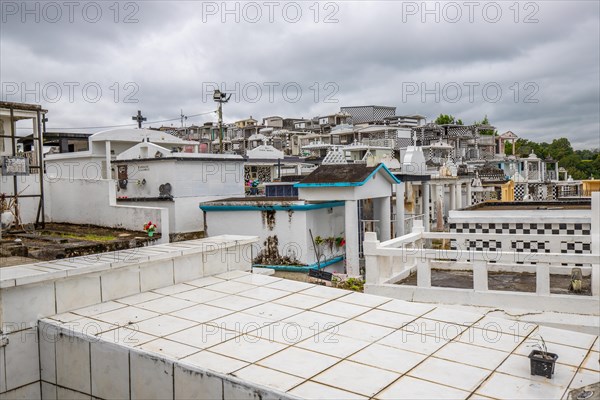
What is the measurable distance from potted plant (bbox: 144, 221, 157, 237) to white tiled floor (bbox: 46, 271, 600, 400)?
24.1 ft

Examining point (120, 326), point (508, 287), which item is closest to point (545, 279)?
point (508, 287)

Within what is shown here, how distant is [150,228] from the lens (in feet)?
39.1

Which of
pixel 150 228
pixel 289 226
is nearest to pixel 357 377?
pixel 150 228

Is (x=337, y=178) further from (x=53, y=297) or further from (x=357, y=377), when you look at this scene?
(x=357, y=377)

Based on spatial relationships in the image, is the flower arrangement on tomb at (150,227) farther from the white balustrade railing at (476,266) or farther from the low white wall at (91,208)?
the white balustrade railing at (476,266)

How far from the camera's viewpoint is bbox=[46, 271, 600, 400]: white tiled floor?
2984 mm

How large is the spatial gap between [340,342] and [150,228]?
9.14 m

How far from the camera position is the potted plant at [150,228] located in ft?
39.0

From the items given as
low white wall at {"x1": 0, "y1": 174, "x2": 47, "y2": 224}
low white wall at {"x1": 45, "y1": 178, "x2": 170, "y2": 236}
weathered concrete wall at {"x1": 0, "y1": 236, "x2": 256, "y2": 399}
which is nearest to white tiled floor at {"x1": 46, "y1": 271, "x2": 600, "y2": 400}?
weathered concrete wall at {"x1": 0, "y1": 236, "x2": 256, "y2": 399}

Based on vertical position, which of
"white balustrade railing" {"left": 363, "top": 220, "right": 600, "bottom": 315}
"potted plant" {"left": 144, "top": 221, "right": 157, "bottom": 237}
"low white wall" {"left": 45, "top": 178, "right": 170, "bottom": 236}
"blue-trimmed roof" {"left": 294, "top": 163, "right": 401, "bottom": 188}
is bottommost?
"white balustrade railing" {"left": 363, "top": 220, "right": 600, "bottom": 315}

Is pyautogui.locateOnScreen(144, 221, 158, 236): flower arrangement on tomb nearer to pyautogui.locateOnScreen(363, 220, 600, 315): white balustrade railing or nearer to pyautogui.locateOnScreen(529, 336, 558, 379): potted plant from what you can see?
pyautogui.locateOnScreen(363, 220, 600, 315): white balustrade railing

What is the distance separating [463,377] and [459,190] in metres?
25.4

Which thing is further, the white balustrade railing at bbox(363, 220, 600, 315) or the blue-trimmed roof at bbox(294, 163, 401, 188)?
the blue-trimmed roof at bbox(294, 163, 401, 188)

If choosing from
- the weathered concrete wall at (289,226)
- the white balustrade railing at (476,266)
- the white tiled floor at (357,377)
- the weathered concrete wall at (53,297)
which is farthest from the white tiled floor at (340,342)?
the weathered concrete wall at (289,226)
